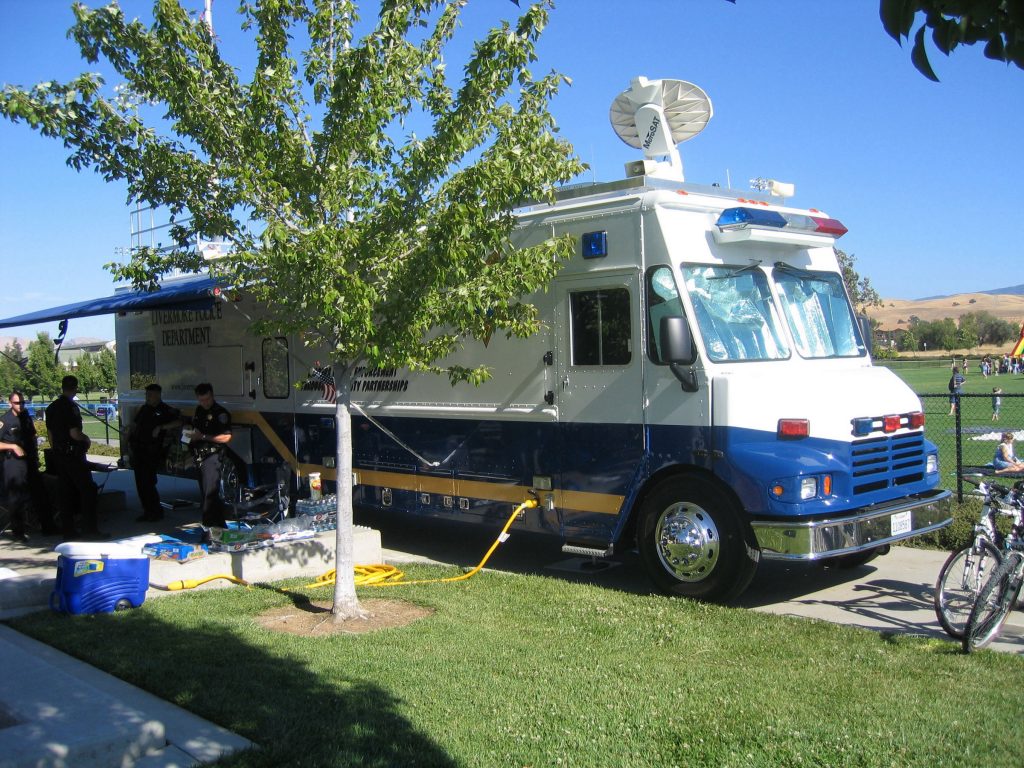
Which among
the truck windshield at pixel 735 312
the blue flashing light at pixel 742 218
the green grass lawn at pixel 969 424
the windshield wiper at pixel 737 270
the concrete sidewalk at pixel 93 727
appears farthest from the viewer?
the green grass lawn at pixel 969 424

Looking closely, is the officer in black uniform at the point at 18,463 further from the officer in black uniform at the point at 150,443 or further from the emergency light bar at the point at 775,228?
the emergency light bar at the point at 775,228

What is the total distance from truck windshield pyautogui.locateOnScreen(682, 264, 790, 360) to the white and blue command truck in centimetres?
1

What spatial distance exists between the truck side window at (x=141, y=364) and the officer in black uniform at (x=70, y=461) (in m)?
2.15

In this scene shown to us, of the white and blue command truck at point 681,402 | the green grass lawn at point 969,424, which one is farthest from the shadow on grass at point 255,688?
the green grass lawn at point 969,424

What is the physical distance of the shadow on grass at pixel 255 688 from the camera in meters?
4.61

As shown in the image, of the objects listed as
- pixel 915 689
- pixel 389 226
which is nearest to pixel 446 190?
pixel 389 226

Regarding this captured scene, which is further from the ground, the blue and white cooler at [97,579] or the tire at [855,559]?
the blue and white cooler at [97,579]

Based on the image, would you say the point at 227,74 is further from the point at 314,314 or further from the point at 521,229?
the point at 521,229

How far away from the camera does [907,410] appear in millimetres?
7742

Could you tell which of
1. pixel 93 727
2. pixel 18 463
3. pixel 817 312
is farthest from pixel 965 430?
pixel 93 727

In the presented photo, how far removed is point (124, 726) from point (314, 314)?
11.2 ft

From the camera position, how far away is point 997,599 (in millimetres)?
6145

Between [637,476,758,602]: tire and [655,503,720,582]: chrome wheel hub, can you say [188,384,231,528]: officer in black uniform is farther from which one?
[655,503,720,582]: chrome wheel hub

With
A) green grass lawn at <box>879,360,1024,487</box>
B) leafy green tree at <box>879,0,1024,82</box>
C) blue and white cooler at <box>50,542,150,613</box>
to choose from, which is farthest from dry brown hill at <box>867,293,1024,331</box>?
leafy green tree at <box>879,0,1024,82</box>
